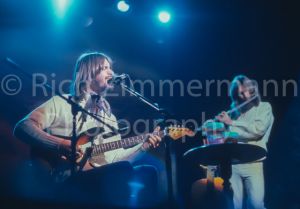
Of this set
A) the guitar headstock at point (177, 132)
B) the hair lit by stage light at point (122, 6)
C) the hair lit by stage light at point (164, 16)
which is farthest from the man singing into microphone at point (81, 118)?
the hair lit by stage light at point (164, 16)

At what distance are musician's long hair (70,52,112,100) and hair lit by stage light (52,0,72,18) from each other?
76 centimetres

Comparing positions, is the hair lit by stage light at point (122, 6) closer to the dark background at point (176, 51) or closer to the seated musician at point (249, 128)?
the dark background at point (176, 51)

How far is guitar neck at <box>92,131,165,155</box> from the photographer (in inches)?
177

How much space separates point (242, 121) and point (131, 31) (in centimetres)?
207

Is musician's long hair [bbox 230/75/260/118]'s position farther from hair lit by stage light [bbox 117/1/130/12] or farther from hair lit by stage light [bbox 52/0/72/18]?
hair lit by stage light [bbox 52/0/72/18]

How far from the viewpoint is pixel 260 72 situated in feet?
18.1

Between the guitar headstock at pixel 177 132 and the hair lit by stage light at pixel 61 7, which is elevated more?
the hair lit by stage light at pixel 61 7

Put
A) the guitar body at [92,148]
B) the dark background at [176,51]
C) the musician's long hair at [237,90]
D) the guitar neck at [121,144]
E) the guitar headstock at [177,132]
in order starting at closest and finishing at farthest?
the guitar body at [92,148] → the guitar neck at [121,144] → the guitar headstock at [177,132] → the dark background at [176,51] → the musician's long hair at [237,90]

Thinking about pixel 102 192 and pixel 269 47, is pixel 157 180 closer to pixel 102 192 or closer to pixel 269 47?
pixel 102 192

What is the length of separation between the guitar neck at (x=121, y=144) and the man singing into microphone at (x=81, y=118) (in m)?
0.05

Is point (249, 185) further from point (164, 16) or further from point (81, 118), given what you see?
point (164, 16)

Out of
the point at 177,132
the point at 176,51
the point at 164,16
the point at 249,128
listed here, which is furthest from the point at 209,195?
the point at 164,16

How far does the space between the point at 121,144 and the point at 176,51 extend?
6.35 feet

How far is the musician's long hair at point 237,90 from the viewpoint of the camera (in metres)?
5.15
